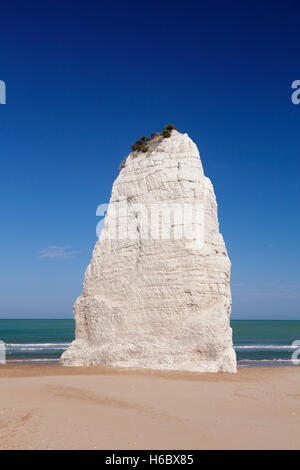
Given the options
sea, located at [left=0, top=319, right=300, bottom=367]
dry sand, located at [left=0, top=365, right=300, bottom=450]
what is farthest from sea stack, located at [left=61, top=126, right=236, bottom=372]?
sea, located at [left=0, top=319, right=300, bottom=367]

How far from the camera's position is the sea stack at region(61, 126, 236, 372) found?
16.9m

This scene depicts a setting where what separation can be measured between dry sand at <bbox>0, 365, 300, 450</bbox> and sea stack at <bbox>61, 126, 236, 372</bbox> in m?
1.48

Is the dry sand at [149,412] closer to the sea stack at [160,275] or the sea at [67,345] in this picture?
the sea stack at [160,275]

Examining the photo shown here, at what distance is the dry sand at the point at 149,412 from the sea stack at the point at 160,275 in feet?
4.86

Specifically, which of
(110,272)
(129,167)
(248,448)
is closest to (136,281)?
(110,272)

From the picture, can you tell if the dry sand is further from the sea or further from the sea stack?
the sea

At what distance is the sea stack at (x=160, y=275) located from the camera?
16891mm

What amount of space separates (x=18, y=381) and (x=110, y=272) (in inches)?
268

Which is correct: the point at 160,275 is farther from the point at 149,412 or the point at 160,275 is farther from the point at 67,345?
the point at 67,345

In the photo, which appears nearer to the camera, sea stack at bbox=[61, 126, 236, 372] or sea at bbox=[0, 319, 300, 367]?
sea stack at bbox=[61, 126, 236, 372]

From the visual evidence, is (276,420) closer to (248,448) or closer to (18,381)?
(248,448)

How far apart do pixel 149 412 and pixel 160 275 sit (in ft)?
27.8

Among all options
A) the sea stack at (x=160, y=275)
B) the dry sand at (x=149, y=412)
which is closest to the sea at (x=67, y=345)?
the sea stack at (x=160, y=275)

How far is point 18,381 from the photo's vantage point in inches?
561
